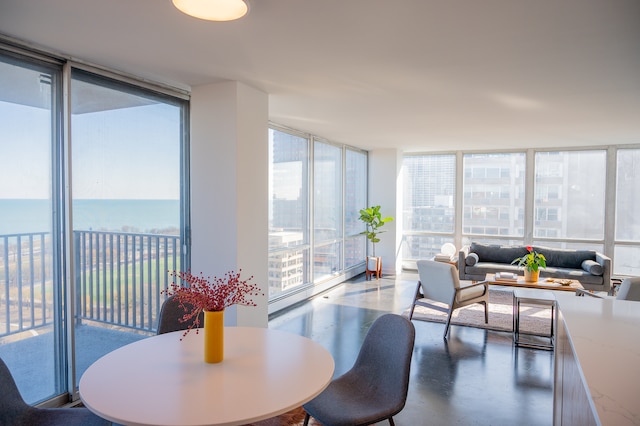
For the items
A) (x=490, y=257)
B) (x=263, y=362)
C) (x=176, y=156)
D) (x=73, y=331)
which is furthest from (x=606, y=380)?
(x=490, y=257)

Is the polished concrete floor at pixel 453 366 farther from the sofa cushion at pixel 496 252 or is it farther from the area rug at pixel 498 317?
the sofa cushion at pixel 496 252

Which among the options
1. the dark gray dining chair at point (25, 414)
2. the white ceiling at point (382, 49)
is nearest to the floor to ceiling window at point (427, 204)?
the white ceiling at point (382, 49)

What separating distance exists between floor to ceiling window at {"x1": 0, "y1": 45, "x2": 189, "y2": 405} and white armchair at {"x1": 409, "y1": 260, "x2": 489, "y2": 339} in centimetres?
284

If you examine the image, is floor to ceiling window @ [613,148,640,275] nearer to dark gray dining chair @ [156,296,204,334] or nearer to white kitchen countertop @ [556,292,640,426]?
white kitchen countertop @ [556,292,640,426]

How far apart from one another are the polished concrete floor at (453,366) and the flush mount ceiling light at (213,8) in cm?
271

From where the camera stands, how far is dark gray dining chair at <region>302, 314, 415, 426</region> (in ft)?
6.64

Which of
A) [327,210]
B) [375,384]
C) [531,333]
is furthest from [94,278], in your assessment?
[531,333]

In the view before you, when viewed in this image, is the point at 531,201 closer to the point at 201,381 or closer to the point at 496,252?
the point at 496,252

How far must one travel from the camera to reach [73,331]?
10.2ft

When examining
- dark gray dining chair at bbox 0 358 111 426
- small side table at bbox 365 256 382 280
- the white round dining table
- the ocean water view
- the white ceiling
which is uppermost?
the white ceiling

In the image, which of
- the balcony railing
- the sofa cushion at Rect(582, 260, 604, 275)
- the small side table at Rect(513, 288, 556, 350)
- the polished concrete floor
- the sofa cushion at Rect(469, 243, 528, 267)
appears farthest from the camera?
the sofa cushion at Rect(469, 243, 528, 267)

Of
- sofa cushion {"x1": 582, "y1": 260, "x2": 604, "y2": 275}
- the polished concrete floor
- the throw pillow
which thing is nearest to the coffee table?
the polished concrete floor

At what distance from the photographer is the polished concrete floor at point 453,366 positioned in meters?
2.98

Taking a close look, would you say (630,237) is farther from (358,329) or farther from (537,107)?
(358,329)
